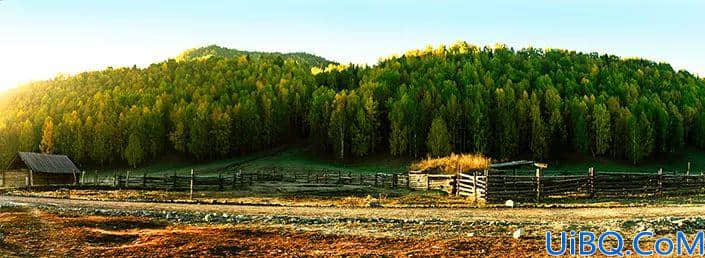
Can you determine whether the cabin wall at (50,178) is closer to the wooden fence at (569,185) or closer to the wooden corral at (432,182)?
the wooden corral at (432,182)

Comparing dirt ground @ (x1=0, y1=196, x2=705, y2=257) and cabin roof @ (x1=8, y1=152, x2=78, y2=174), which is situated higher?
dirt ground @ (x1=0, y1=196, x2=705, y2=257)

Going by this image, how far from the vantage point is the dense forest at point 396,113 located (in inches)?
3162

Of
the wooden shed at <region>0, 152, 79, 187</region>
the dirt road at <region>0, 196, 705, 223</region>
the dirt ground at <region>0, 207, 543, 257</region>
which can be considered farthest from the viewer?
the wooden shed at <region>0, 152, 79, 187</region>

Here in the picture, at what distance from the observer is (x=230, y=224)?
17781 millimetres

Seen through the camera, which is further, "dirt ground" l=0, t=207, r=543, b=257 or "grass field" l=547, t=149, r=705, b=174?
"grass field" l=547, t=149, r=705, b=174

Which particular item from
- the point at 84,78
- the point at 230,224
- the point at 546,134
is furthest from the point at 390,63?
the point at 230,224

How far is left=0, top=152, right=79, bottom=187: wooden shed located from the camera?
5209cm

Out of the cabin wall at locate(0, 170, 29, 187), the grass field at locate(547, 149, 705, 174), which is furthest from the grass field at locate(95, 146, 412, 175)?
the grass field at locate(547, 149, 705, 174)

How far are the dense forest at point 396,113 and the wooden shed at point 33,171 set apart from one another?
2807 centimetres

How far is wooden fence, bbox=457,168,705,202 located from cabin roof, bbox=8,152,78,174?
40.6m

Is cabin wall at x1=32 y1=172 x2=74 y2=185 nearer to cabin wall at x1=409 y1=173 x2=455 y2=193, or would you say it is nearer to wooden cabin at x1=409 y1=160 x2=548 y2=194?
wooden cabin at x1=409 y1=160 x2=548 y2=194

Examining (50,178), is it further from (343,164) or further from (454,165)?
(454,165)

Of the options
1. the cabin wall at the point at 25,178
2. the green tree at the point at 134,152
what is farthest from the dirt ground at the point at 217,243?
the green tree at the point at 134,152

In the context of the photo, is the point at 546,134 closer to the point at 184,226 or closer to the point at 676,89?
the point at 676,89
